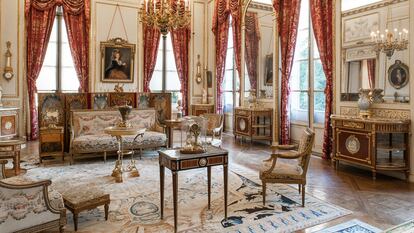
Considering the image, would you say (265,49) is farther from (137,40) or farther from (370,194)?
(370,194)

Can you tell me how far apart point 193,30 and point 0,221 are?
33.1 feet

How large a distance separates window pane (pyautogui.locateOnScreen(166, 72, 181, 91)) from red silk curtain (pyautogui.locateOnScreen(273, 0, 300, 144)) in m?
4.61

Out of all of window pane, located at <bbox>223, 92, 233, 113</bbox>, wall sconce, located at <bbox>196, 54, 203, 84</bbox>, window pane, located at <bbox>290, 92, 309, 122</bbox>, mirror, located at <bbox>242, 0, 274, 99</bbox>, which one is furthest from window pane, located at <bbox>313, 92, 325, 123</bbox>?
wall sconce, located at <bbox>196, 54, 203, 84</bbox>

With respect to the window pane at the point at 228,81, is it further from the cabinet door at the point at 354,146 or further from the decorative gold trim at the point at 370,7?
the cabinet door at the point at 354,146

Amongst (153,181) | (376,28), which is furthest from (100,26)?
(376,28)

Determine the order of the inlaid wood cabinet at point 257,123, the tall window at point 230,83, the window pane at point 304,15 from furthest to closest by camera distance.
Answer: the tall window at point 230,83 → the inlaid wood cabinet at point 257,123 → the window pane at point 304,15

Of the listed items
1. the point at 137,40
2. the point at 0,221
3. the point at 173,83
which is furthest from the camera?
the point at 173,83

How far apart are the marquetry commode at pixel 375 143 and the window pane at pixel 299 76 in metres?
2.08

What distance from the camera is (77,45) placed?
33.6 ft

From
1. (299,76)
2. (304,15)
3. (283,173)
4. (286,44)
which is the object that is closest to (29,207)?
(283,173)

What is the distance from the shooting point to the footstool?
3.48 m

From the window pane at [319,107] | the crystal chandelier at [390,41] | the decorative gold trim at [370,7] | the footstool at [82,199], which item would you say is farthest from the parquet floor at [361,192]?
the decorative gold trim at [370,7]

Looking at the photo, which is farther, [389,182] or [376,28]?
[376,28]

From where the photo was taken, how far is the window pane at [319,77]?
7.50 m
